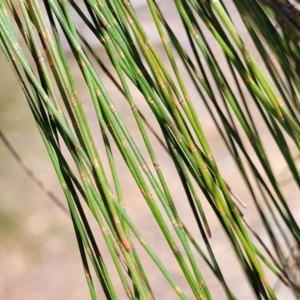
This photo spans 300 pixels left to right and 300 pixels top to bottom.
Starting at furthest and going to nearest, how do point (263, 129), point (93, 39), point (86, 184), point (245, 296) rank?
point (93, 39)
point (263, 129)
point (245, 296)
point (86, 184)

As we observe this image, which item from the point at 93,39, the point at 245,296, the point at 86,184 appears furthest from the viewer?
the point at 93,39

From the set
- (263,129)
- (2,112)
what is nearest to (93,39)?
(2,112)

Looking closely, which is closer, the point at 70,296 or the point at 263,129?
the point at 70,296

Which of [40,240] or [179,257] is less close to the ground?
[40,240]

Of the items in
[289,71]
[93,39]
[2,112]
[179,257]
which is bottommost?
[179,257]

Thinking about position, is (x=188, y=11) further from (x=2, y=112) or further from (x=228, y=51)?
(x=2, y=112)

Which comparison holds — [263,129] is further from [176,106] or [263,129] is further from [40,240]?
[176,106]
